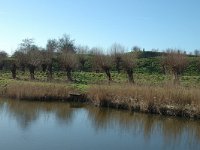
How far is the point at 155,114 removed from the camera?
1953 centimetres

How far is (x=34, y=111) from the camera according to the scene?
66.5 feet

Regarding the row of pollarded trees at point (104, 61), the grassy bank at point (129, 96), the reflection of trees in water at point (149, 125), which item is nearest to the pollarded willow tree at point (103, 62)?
the row of pollarded trees at point (104, 61)

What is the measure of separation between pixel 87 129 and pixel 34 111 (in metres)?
5.16

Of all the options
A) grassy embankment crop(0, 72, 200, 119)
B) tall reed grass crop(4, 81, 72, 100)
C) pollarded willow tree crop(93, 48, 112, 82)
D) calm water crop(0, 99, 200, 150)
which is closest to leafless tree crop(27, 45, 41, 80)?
pollarded willow tree crop(93, 48, 112, 82)

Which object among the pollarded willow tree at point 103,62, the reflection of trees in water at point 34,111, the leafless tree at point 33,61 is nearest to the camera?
the reflection of trees in water at point 34,111

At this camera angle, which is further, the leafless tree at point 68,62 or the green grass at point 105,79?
the leafless tree at point 68,62

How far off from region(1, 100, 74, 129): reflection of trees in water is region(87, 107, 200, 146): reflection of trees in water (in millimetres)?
1434

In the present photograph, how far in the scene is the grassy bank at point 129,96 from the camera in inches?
746

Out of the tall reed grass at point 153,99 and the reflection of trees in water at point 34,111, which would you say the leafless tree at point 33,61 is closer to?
the reflection of trees in water at point 34,111

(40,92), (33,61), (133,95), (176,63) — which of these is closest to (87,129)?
(133,95)

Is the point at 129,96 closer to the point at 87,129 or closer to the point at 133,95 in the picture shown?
the point at 133,95

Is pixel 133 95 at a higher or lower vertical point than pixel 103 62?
lower

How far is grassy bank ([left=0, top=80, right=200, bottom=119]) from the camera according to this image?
19.0 m

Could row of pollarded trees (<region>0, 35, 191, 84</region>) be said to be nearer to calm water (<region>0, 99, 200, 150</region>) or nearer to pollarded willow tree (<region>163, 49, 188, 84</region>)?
pollarded willow tree (<region>163, 49, 188, 84</region>)
